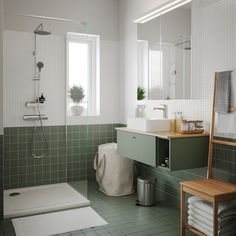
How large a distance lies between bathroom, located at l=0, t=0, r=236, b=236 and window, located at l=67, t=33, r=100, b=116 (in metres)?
0.02

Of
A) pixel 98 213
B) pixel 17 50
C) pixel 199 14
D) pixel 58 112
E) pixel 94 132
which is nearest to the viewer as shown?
pixel 199 14

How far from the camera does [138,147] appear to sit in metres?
3.12

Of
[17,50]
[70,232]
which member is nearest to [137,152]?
[70,232]

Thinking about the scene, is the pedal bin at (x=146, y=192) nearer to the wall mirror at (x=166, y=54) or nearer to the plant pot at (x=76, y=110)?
the wall mirror at (x=166, y=54)

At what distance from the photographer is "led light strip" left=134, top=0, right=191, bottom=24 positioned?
3.14 meters

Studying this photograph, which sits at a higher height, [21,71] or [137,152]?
[21,71]

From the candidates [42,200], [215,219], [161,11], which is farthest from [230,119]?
[42,200]

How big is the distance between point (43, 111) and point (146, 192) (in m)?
1.68

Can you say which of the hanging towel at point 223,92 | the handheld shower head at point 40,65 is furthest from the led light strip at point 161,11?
the handheld shower head at point 40,65

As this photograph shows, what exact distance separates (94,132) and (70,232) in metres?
1.72

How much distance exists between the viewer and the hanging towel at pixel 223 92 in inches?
98.9

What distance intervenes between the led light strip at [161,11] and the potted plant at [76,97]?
3.93 feet

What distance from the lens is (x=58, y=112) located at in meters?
3.87

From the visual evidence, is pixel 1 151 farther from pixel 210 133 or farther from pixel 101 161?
pixel 210 133
